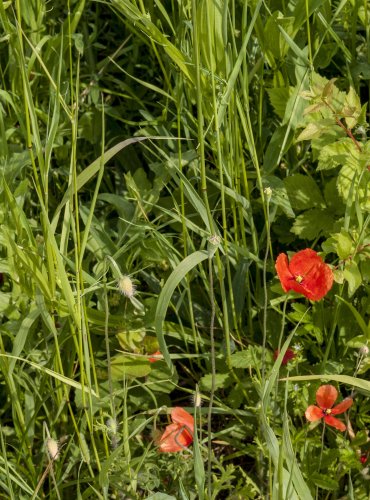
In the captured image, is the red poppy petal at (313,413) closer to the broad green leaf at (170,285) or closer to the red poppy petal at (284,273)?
the red poppy petal at (284,273)

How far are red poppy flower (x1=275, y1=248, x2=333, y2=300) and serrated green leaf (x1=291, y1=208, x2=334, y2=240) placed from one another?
0.48ft

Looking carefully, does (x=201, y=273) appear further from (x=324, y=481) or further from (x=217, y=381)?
(x=324, y=481)

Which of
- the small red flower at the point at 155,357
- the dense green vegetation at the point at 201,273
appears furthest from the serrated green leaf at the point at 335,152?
the small red flower at the point at 155,357

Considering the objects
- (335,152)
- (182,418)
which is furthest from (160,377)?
(335,152)

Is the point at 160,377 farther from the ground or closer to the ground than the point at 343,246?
closer to the ground

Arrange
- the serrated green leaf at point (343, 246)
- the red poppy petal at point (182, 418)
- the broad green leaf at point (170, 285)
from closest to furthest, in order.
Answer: the broad green leaf at point (170, 285), the serrated green leaf at point (343, 246), the red poppy petal at point (182, 418)

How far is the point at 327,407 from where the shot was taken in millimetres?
1451

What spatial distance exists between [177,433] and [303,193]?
1.73 feet

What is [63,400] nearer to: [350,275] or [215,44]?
[350,275]

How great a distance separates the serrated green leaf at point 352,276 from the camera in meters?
1.38

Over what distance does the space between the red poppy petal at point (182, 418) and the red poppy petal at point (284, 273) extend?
29cm

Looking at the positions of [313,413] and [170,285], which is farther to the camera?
[313,413]

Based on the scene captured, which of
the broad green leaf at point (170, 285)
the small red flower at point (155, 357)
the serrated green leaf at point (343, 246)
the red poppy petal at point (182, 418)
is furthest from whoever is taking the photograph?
the small red flower at point (155, 357)

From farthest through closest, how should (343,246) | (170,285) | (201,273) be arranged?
(201,273)
(343,246)
(170,285)
